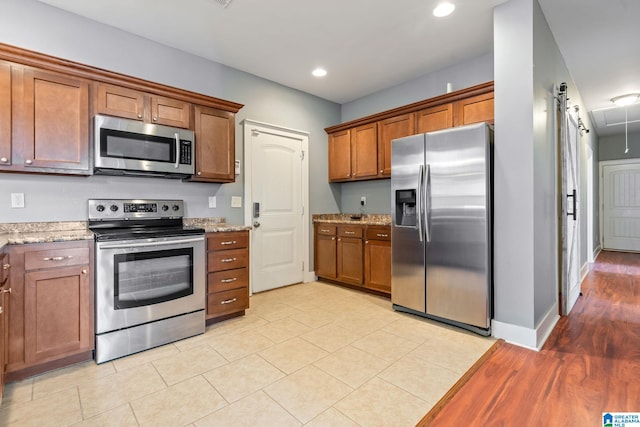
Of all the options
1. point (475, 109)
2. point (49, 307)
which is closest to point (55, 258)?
point (49, 307)

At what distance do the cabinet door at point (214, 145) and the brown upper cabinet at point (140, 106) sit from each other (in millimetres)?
147

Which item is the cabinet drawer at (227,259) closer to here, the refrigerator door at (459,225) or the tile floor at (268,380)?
the tile floor at (268,380)

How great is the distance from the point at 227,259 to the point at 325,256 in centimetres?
180

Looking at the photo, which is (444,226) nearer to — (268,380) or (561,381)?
(561,381)


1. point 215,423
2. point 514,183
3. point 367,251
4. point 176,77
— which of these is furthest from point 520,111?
point 176,77

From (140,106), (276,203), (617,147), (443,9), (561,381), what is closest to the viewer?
(561,381)

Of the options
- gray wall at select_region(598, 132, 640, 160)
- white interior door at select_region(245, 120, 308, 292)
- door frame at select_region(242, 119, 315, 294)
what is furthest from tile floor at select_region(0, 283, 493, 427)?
gray wall at select_region(598, 132, 640, 160)

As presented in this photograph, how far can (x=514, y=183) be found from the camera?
8.27ft

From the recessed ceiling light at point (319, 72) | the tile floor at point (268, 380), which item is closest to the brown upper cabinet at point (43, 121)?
the tile floor at point (268, 380)

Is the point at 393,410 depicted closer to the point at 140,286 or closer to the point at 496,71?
the point at 140,286

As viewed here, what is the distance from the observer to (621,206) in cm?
706

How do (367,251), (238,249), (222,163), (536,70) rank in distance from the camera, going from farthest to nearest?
1. (367,251)
2. (222,163)
3. (238,249)
4. (536,70)

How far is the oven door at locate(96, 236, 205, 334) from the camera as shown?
2260 millimetres

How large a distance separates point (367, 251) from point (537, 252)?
1.82 meters
